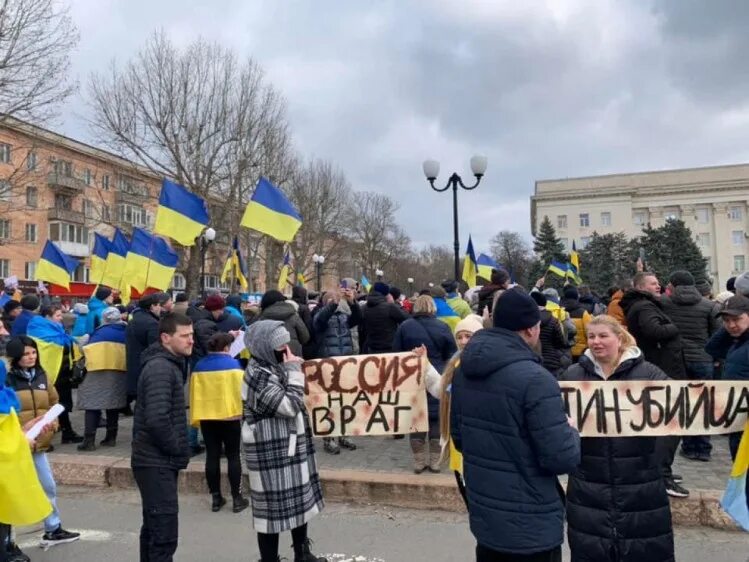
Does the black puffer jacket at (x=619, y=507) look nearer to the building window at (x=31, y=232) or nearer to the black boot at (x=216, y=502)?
the black boot at (x=216, y=502)

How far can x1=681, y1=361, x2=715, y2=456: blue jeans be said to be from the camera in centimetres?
670

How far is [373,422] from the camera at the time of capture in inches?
222

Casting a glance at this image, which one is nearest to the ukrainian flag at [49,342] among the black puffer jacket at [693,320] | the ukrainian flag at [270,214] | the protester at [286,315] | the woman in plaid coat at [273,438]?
the ukrainian flag at [270,214]

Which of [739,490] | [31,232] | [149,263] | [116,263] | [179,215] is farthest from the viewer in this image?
[31,232]

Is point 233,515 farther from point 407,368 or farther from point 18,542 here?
point 407,368

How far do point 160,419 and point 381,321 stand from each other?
4.40 metres

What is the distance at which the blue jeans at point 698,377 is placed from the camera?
6.70m

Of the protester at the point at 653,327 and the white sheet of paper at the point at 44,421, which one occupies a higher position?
the protester at the point at 653,327

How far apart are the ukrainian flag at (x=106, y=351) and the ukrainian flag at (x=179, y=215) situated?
6.14ft

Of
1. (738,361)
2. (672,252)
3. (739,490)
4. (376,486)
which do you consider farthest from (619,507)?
(672,252)

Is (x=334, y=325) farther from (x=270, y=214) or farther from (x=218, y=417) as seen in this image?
(x=218, y=417)

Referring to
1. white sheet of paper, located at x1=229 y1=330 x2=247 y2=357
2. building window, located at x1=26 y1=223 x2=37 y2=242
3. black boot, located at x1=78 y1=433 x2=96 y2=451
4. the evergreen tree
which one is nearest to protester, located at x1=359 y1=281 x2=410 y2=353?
white sheet of paper, located at x1=229 y1=330 x2=247 y2=357

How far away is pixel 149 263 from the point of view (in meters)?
9.98

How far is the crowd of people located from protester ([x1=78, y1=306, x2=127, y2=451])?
0.02m
